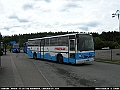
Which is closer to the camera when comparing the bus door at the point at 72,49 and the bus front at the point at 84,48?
the bus front at the point at 84,48

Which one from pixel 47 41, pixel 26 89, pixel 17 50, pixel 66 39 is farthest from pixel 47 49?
pixel 17 50

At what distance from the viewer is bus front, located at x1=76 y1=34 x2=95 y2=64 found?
53.7ft

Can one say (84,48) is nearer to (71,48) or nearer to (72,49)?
(72,49)

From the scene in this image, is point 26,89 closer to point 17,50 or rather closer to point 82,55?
point 82,55

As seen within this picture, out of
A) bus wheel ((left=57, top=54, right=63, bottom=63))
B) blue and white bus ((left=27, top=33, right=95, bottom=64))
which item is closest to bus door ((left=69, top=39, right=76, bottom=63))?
blue and white bus ((left=27, top=33, right=95, bottom=64))

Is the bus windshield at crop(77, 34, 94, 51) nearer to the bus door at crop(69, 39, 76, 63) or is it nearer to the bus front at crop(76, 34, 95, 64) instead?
the bus front at crop(76, 34, 95, 64)

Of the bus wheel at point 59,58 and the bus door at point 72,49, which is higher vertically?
the bus door at point 72,49

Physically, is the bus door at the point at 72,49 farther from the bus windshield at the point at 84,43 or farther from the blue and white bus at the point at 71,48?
the bus windshield at the point at 84,43

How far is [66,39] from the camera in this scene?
58.5 ft

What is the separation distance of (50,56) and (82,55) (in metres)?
5.55

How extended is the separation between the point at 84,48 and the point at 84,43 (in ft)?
1.51

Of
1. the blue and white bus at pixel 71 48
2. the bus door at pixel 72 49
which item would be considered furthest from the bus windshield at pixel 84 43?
the bus door at pixel 72 49

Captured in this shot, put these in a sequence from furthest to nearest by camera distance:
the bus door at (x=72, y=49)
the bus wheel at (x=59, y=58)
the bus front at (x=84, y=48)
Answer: the bus wheel at (x=59, y=58), the bus door at (x=72, y=49), the bus front at (x=84, y=48)

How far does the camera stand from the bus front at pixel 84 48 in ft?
53.7
